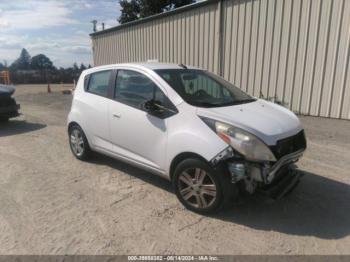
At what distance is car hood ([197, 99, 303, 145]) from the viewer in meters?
3.17

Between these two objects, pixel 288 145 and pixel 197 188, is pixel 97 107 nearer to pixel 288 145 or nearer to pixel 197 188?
pixel 197 188

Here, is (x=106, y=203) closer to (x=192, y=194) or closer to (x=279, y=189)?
(x=192, y=194)

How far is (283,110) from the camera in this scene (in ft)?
12.9

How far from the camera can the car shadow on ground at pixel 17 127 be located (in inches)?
310

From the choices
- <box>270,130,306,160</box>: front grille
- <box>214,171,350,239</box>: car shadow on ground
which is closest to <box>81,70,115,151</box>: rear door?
<box>214,171,350,239</box>: car shadow on ground

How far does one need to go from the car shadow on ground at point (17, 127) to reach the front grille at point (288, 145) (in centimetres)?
692

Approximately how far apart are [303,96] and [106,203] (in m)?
7.11

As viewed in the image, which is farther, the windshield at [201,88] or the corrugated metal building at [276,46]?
the corrugated metal building at [276,46]

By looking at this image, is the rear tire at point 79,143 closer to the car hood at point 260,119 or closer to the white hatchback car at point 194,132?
the white hatchback car at point 194,132

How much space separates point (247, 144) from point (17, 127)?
7601 mm

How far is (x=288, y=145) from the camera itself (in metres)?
3.38

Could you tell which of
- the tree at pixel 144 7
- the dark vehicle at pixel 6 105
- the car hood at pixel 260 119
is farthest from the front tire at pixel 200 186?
the tree at pixel 144 7

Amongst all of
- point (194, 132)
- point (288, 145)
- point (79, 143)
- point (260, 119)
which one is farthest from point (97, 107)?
point (288, 145)

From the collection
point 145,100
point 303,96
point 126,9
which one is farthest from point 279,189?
point 126,9
